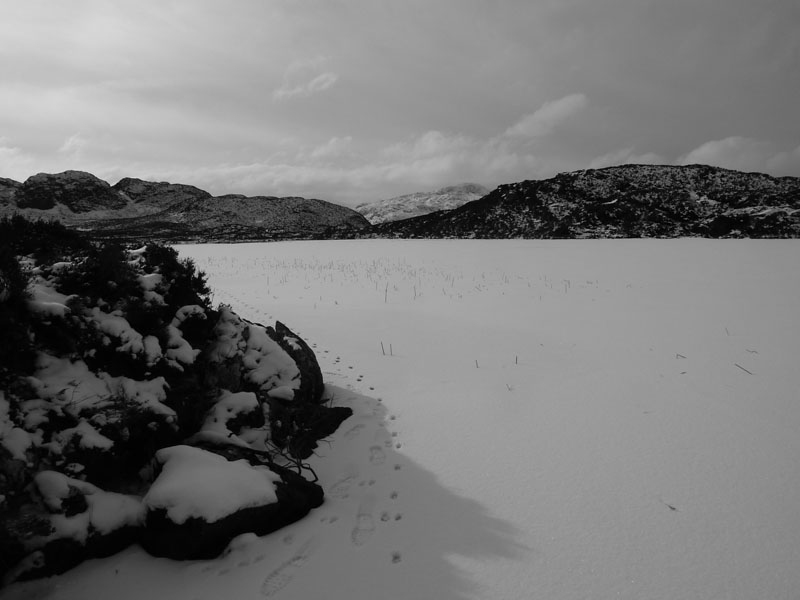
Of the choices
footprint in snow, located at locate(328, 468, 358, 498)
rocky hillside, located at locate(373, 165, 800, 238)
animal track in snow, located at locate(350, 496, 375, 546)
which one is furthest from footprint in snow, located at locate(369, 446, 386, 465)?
rocky hillside, located at locate(373, 165, 800, 238)

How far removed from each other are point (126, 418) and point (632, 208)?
42.2 m

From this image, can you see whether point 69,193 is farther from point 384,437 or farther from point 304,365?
point 384,437

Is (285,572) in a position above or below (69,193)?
below

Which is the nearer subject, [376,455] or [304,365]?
[376,455]

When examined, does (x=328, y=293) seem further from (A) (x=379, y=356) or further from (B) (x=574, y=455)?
(B) (x=574, y=455)

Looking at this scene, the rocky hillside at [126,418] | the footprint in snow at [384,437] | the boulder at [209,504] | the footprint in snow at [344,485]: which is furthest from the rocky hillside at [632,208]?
the boulder at [209,504]

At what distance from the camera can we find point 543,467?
3869 millimetres

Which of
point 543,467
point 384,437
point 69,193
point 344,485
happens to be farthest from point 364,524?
point 69,193

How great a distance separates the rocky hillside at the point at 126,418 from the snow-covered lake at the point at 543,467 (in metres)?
0.23

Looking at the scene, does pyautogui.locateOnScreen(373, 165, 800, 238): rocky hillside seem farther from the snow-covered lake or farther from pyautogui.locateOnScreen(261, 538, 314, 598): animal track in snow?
pyautogui.locateOnScreen(261, 538, 314, 598): animal track in snow

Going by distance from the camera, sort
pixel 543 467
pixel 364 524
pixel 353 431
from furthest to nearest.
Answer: pixel 353 431 < pixel 543 467 < pixel 364 524

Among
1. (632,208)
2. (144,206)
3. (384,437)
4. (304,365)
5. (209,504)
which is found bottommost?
(384,437)

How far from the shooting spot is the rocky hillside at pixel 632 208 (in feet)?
102

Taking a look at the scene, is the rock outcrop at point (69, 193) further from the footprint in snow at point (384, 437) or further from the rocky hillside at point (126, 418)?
the footprint in snow at point (384, 437)
